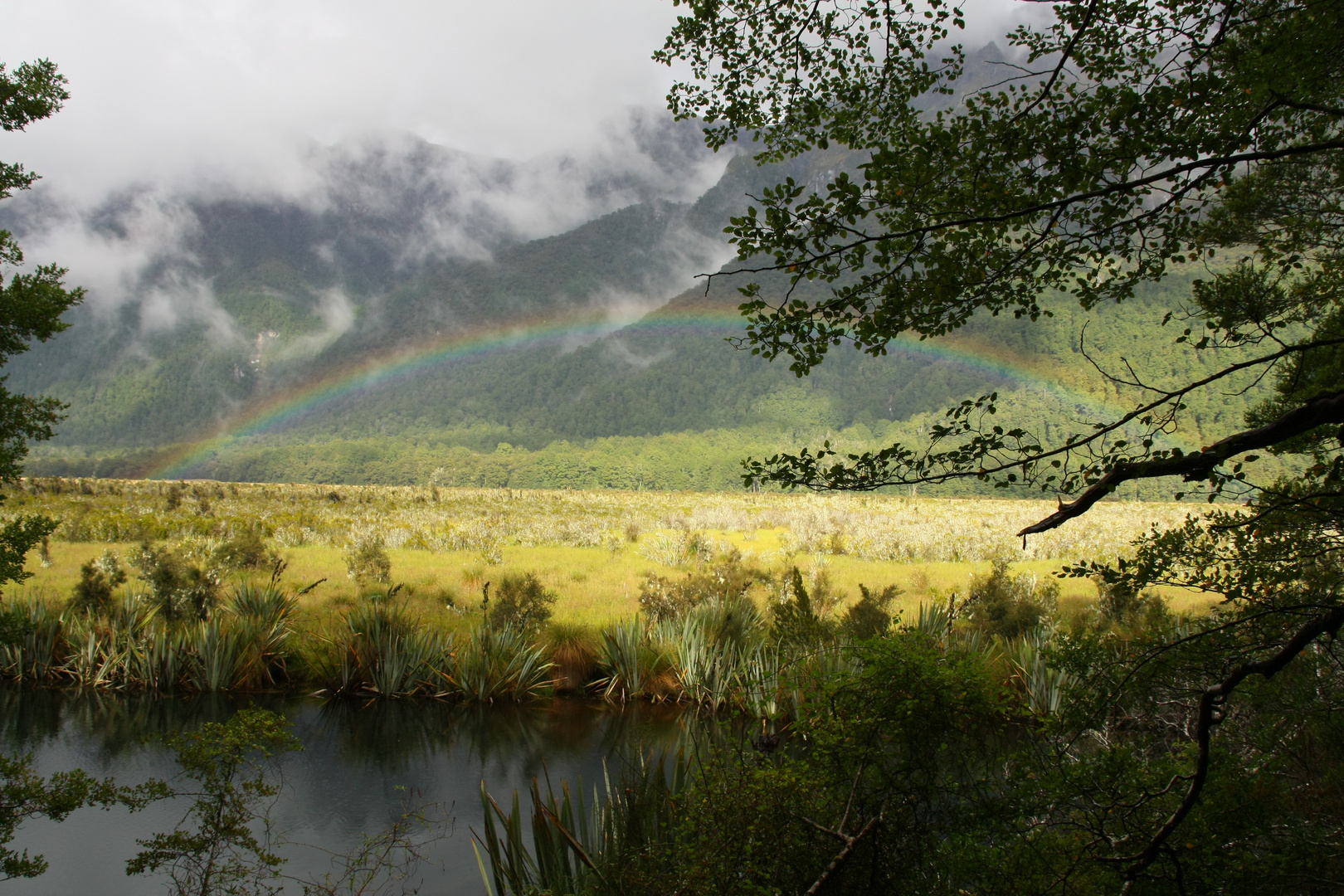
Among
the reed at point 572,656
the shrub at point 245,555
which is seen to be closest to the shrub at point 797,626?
the reed at point 572,656

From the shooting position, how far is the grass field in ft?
45.5

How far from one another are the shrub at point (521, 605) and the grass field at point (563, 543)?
1.62 feet

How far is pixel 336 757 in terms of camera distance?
7746mm

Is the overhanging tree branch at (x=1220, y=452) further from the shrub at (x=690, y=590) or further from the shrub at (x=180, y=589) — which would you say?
the shrub at (x=180, y=589)

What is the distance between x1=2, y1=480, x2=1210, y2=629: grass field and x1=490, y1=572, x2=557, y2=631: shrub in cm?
49

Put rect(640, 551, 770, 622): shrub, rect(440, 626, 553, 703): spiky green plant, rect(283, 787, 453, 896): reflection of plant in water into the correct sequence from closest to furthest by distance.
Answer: rect(283, 787, 453, 896): reflection of plant in water
rect(440, 626, 553, 703): spiky green plant
rect(640, 551, 770, 622): shrub

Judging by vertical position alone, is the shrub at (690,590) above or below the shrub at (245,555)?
below

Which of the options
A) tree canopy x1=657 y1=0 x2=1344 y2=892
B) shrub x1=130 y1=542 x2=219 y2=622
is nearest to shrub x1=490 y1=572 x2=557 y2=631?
shrub x1=130 y1=542 x2=219 y2=622

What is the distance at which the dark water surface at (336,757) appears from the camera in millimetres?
5961

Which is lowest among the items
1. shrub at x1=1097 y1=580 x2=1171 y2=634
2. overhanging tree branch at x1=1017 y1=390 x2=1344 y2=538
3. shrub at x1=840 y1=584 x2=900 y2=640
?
shrub at x1=1097 y1=580 x2=1171 y2=634

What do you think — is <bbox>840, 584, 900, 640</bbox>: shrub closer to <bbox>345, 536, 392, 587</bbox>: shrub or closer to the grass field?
the grass field

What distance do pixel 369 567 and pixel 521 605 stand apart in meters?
5.23

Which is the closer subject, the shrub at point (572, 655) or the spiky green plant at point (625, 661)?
the spiky green plant at point (625, 661)

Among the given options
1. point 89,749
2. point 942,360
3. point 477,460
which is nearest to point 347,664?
point 89,749
